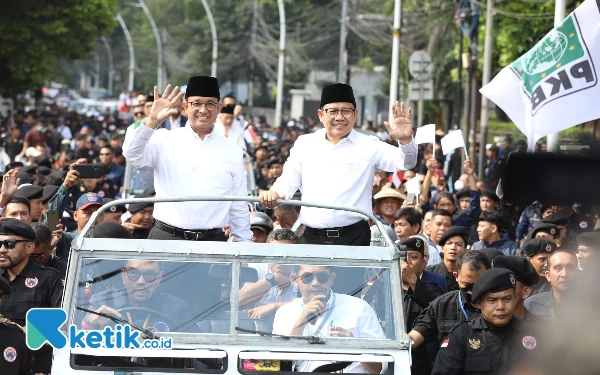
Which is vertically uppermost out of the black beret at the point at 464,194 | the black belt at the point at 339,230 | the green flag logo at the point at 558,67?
the green flag logo at the point at 558,67

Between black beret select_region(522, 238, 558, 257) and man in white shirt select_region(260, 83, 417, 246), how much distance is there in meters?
2.43

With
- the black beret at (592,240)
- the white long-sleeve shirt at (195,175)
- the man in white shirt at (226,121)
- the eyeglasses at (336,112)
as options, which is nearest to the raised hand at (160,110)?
the white long-sleeve shirt at (195,175)

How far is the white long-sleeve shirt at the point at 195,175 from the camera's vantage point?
700 centimetres

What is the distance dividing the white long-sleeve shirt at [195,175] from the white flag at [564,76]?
10.5 ft

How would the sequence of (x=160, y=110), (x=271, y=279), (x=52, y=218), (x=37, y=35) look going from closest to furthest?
(x=271, y=279) < (x=160, y=110) < (x=52, y=218) < (x=37, y=35)

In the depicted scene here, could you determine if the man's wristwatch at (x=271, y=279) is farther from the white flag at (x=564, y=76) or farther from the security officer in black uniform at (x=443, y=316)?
the white flag at (x=564, y=76)

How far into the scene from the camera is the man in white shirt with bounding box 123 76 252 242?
699 cm

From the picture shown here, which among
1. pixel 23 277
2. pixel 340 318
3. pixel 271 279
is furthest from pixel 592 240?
pixel 23 277

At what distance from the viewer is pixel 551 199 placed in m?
1.89

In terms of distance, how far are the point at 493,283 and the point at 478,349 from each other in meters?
0.38

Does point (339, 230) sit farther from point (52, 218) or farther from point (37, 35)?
point (37, 35)

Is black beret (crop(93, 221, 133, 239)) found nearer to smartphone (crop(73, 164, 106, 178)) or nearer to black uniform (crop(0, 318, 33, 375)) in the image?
black uniform (crop(0, 318, 33, 375))

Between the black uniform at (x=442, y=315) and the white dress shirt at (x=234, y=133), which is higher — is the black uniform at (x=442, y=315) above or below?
below

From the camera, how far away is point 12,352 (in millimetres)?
6004
